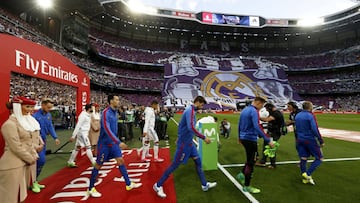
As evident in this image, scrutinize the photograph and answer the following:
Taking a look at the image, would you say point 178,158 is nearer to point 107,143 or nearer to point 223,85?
point 107,143

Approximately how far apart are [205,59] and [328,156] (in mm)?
58855

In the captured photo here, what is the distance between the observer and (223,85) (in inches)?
2205

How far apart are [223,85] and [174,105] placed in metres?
17.1

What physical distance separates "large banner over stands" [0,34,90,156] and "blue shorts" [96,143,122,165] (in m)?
1.72

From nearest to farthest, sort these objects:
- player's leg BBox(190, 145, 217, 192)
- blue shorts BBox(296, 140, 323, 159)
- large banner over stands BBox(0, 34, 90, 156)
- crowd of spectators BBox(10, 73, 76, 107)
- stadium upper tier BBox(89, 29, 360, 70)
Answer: large banner over stands BBox(0, 34, 90, 156), player's leg BBox(190, 145, 217, 192), blue shorts BBox(296, 140, 323, 159), crowd of spectators BBox(10, 73, 76, 107), stadium upper tier BBox(89, 29, 360, 70)

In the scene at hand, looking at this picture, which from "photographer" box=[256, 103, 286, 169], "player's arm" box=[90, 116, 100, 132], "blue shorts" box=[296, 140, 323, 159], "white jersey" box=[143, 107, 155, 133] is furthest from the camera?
"player's arm" box=[90, 116, 100, 132]

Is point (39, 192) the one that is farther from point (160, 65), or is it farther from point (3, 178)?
point (160, 65)

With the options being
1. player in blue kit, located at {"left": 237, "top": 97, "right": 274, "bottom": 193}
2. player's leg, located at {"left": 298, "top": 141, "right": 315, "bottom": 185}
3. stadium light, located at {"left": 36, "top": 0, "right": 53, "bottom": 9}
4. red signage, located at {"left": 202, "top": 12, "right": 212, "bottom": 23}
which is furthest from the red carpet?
red signage, located at {"left": 202, "top": 12, "right": 212, "bottom": 23}

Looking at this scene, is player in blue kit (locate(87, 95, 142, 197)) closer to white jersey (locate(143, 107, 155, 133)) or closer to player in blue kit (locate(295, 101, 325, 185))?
white jersey (locate(143, 107, 155, 133))

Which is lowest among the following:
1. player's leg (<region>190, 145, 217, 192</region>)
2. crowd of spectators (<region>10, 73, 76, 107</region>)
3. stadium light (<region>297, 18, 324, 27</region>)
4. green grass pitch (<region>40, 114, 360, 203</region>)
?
green grass pitch (<region>40, 114, 360, 203</region>)

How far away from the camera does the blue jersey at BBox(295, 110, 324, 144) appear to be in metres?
4.80

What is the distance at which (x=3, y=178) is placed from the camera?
293cm

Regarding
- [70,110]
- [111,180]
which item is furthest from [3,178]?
[70,110]

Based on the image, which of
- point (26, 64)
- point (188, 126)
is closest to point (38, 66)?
point (26, 64)
